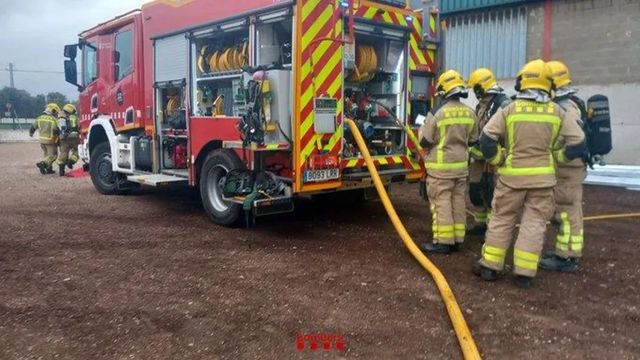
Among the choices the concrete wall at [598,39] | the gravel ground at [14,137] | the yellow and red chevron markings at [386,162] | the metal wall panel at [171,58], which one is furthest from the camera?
the gravel ground at [14,137]

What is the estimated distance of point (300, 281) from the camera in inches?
175

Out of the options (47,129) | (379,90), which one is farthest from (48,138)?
(379,90)

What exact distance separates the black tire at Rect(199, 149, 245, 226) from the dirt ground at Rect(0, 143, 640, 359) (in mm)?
208

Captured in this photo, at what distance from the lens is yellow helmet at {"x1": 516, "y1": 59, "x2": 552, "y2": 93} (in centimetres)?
415

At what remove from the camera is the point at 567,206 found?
15.5ft

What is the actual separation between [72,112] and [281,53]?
916 cm

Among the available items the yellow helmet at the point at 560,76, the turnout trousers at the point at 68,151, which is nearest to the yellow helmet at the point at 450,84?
the yellow helmet at the point at 560,76

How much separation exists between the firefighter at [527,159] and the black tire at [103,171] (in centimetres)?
633

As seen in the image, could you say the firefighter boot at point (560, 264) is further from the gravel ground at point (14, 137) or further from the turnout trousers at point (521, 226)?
the gravel ground at point (14, 137)

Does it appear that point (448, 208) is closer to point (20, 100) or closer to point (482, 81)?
point (482, 81)

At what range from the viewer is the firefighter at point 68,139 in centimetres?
1230

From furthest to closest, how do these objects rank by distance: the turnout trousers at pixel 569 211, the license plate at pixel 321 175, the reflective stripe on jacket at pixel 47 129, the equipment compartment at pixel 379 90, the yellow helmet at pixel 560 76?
the reflective stripe on jacket at pixel 47 129 → the equipment compartment at pixel 379 90 → the license plate at pixel 321 175 → the yellow helmet at pixel 560 76 → the turnout trousers at pixel 569 211

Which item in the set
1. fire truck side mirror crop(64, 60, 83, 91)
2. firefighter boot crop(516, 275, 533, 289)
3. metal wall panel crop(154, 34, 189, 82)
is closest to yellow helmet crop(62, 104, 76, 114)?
fire truck side mirror crop(64, 60, 83, 91)

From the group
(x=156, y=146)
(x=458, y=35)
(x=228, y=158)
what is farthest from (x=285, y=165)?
(x=458, y=35)
